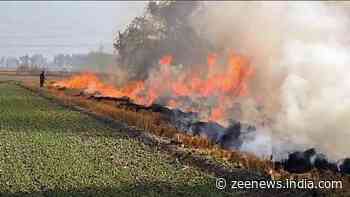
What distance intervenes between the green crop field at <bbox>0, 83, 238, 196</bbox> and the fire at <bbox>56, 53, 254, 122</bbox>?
11597 mm

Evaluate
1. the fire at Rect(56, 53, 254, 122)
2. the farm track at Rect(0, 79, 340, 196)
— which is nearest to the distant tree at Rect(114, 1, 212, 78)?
the fire at Rect(56, 53, 254, 122)

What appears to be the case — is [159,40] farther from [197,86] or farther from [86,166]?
[86,166]

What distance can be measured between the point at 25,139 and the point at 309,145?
12.8 metres

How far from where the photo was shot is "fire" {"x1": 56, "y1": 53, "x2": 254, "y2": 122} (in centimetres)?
3888

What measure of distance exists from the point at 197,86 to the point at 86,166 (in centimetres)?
2915

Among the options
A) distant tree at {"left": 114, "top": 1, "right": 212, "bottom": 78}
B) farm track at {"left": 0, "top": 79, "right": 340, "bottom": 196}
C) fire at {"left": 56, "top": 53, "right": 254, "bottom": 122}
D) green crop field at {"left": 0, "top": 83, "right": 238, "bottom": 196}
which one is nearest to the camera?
farm track at {"left": 0, "top": 79, "right": 340, "bottom": 196}

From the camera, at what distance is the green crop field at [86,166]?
15.0 meters

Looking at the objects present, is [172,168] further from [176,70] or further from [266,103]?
[176,70]

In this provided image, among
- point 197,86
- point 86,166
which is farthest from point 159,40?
point 86,166

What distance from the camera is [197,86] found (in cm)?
4631

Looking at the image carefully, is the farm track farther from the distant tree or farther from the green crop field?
the distant tree

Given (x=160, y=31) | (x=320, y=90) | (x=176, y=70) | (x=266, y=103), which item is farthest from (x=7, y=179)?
(x=160, y=31)

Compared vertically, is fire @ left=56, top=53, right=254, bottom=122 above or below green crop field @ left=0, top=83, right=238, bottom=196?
above

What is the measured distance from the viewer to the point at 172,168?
18.0 meters
